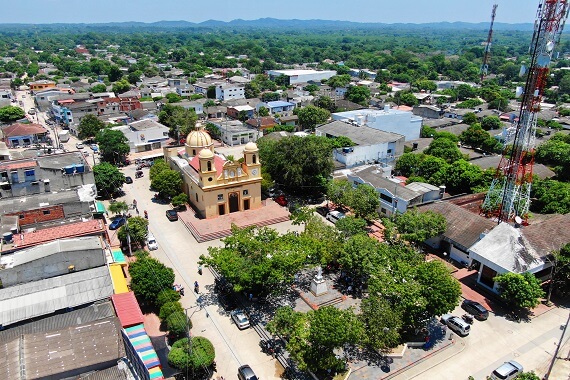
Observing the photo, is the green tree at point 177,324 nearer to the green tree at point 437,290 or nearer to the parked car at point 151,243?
the parked car at point 151,243

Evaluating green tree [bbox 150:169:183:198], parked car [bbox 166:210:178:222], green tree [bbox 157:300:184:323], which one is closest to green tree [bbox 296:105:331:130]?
green tree [bbox 150:169:183:198]

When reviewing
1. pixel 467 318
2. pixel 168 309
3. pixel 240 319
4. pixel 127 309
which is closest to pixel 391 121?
pixel 467 318

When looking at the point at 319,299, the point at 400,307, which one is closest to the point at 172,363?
the point at 319,299

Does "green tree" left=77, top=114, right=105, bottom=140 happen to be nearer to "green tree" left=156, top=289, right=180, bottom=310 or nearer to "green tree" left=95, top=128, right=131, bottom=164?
"green tree" left=95, top=128, right=131, bottom=164

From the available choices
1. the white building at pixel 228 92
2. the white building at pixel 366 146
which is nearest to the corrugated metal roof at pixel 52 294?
the white building at pixel 366 146

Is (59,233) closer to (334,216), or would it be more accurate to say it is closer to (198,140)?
(198,140)

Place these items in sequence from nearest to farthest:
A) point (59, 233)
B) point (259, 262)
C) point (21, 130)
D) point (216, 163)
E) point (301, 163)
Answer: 1. point (259, 262)
2. point (59, 233)
3. point (216, 163)
4. point (301, 163)
5. point (21, 130)
